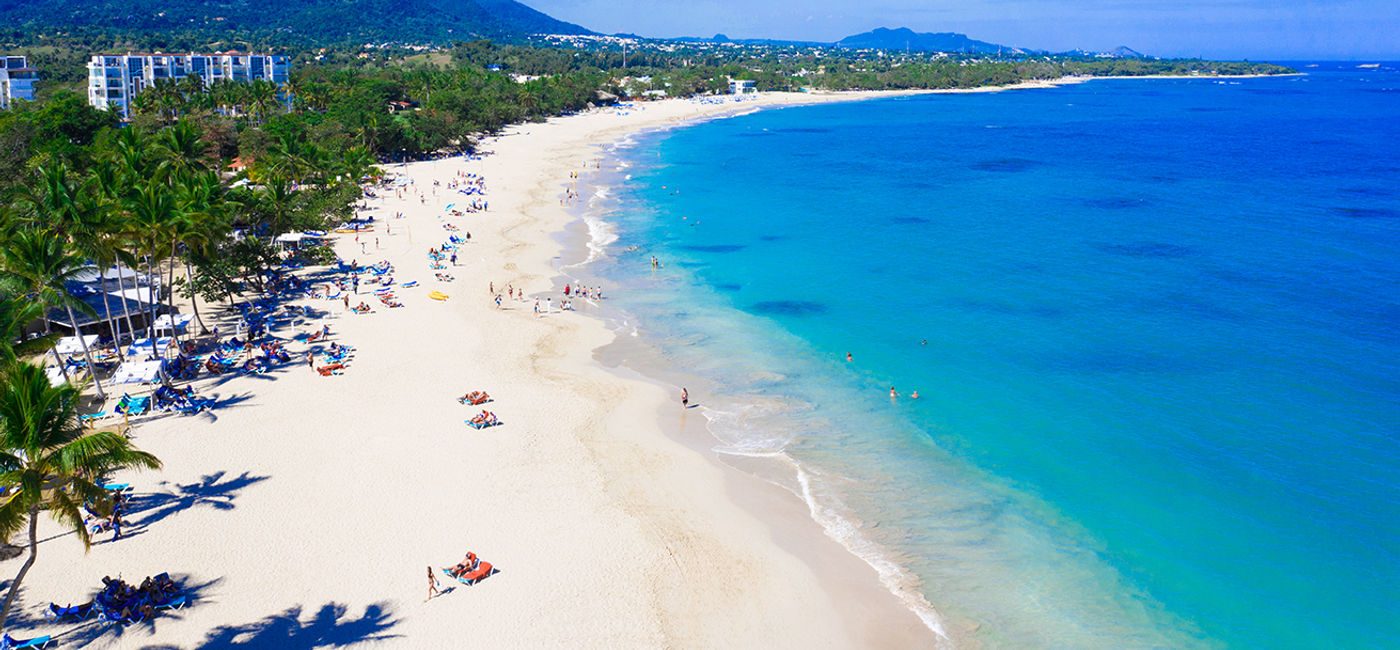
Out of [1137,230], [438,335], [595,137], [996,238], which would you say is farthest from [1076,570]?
[595,137]

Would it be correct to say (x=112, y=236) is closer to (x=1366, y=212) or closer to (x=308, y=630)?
(x=308, y=630)

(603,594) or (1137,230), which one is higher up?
(1137,230)

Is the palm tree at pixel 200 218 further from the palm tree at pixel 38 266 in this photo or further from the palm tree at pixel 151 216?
the palm tree at pixel 38 266

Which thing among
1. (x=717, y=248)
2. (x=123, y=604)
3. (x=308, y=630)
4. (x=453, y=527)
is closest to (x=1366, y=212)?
(x=717, y=248)

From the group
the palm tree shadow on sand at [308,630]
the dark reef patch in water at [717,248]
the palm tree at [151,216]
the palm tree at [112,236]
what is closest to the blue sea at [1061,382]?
the dark reef patch in water at [717,248]

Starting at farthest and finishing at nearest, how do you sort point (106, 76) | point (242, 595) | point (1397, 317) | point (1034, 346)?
point (106, 76) < point (1397, 317) < point (1034, 346) < point (242, 595)

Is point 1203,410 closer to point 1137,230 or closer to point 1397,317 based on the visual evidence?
point 1397,317

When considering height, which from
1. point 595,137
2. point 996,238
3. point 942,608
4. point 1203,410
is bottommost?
point 942,608
